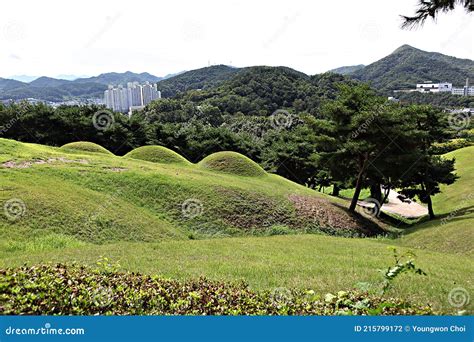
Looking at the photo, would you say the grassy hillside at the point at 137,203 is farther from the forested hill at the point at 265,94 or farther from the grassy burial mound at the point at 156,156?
the forested hill at the point at 265,94

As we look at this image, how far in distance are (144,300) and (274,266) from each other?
181 inches

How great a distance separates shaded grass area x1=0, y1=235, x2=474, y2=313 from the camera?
7.45 meters

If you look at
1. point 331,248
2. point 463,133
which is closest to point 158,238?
point 331,248

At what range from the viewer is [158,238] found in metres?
16.1

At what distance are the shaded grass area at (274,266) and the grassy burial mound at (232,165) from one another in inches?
618

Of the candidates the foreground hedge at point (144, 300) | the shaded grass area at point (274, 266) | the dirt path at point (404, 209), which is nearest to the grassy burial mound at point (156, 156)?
the dirt path at point (404, 209)

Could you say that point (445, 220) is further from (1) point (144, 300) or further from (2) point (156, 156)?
(1) point (144, 300)

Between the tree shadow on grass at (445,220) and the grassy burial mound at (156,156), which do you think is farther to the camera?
the grassy burial mound at (156,156)

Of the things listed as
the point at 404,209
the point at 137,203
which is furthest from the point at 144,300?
the point at 404,209

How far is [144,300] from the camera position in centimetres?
550

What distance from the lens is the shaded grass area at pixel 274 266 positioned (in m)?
7.45

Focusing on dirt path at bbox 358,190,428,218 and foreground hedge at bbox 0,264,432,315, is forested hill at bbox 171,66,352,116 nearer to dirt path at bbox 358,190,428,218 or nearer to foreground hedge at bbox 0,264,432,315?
dirt path at bbox 358,190,428,218

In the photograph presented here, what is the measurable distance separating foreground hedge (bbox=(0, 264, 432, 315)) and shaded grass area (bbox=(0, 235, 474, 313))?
1.34 m

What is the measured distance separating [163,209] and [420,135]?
616 inches
